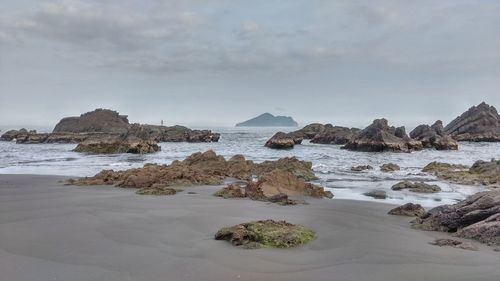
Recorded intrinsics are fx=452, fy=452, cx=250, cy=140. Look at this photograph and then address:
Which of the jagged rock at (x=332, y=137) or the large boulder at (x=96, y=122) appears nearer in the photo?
the jagged rock at (x=332, y=137)

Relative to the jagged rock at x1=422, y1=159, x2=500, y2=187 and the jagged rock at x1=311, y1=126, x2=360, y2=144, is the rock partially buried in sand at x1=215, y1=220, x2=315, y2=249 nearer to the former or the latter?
the jagged rock at x1=422, y1=159, x2=500, y2=187

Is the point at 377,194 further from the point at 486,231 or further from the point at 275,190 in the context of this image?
the point at 486,231

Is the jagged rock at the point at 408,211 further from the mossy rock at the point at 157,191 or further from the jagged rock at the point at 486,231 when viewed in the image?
the mossy rock at the point at 157,191

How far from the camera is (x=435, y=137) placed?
5688 cm

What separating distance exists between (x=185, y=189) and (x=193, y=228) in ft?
20.6

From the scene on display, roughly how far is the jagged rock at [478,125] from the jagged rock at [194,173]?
2527 inches

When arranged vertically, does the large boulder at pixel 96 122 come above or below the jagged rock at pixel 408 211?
above

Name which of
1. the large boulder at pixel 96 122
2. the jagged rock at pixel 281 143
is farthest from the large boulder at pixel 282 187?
the large boulder at pixel 96 122

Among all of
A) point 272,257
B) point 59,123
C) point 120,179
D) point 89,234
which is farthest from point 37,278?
point 59,123

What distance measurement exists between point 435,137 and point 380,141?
13.0 m

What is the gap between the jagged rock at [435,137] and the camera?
54125mm

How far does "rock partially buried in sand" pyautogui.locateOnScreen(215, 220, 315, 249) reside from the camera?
273 inches

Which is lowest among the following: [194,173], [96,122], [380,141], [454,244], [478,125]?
[454,244]

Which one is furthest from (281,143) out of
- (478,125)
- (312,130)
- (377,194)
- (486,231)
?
(486,231)
